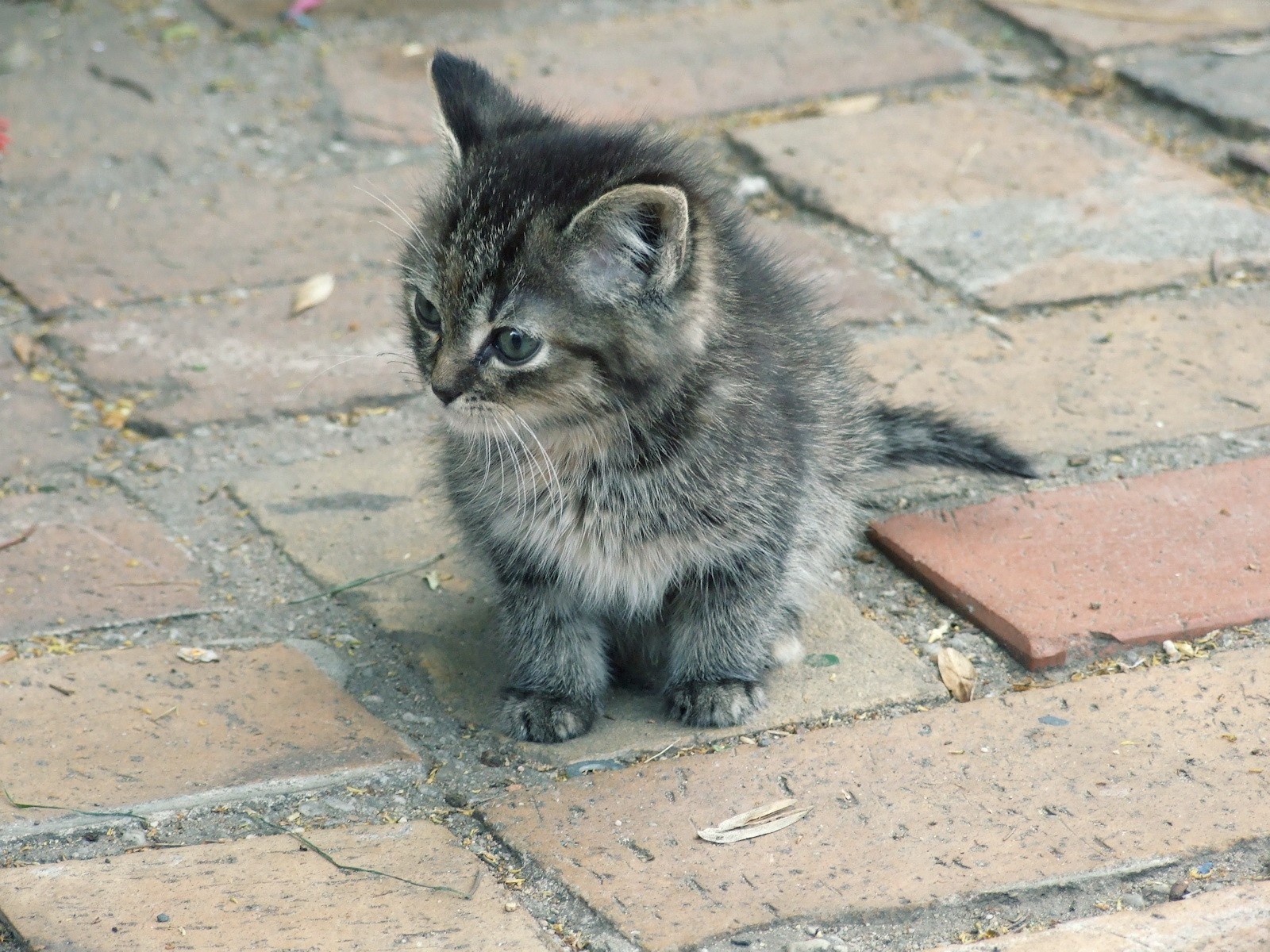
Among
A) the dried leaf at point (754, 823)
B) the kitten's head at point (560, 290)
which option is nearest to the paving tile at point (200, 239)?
the kitten's head at point (560, 290)

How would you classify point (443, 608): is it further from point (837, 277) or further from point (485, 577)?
point (837, 277)

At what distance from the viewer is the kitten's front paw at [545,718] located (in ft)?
8.53

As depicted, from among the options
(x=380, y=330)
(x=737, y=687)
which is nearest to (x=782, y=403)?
(x=737, y=687)

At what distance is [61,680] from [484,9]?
124 inches

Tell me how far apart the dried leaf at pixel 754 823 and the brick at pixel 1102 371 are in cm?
121

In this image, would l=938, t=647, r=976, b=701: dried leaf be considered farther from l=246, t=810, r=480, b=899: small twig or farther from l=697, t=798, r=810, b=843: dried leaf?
l=246, t=810, r=480, b=899: small twig

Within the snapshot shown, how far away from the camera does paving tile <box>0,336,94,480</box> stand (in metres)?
3.23

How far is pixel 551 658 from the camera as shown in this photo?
273 cm

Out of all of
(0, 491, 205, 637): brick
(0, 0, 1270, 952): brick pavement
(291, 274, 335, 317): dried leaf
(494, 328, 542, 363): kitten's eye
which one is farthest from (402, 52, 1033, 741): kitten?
(291, 274, 335, 317): dried leaf

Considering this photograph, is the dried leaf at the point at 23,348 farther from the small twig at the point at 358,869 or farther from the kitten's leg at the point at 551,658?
the small twig at the point at 358,869

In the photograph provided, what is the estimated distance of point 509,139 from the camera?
2.69 metres

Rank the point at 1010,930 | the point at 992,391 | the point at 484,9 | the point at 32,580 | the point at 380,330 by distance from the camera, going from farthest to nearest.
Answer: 1. the point at 484,9
2. the point at 380,330
3. the point at 992,391
4. the point at 32,580
5. the point at 1010,930

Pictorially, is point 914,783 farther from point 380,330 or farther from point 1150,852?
point 380,330

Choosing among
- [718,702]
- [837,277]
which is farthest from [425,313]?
[837,277]
